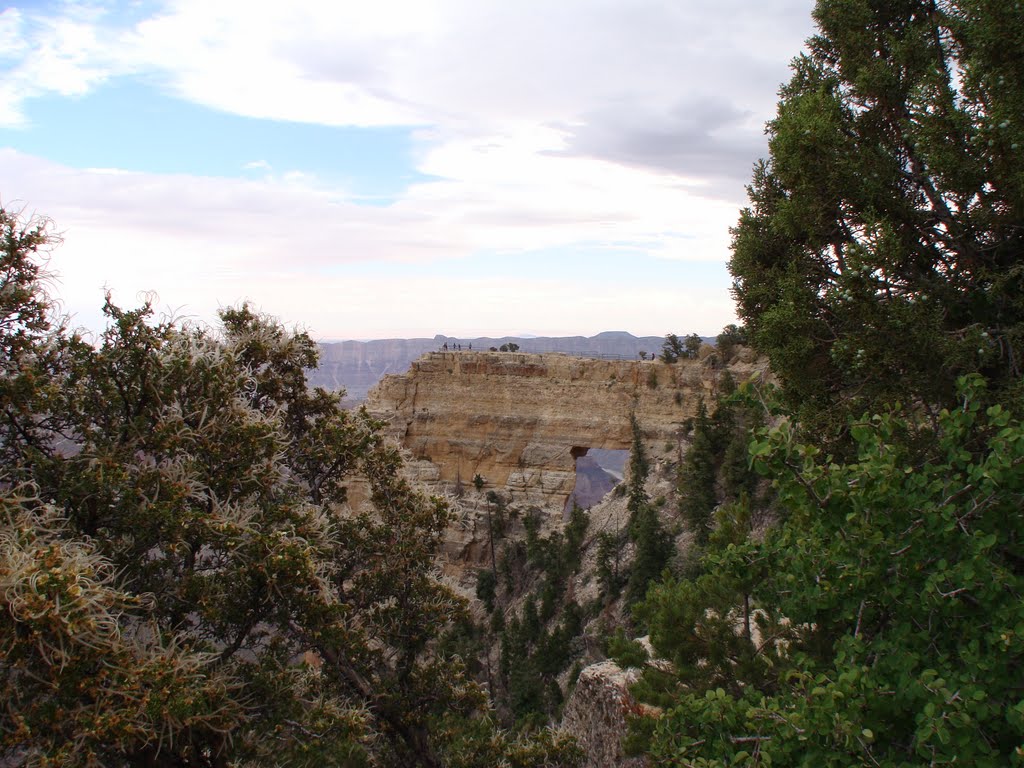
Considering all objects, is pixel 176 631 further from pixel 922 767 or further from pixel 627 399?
Result: pixel 627 399

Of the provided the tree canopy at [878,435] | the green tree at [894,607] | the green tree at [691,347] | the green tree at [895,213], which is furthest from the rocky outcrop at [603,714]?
the green tree at [691,347]

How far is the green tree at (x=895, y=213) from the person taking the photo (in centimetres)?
735

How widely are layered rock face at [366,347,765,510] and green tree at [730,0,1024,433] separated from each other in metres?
33.3

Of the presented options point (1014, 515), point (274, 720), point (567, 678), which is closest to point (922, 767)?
point (1014, 515)

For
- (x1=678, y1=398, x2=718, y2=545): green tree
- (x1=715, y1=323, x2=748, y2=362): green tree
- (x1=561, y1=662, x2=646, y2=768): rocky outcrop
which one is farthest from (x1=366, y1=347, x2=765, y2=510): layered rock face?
(x1=561, y1=662, x2=646, y2=768): rocky outcrop

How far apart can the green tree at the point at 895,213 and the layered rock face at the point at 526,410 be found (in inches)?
1311

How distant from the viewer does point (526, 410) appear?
4653 centimetres

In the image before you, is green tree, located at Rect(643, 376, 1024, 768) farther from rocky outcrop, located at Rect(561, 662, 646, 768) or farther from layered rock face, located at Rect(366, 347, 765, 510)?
layered rock face, located at Rect(366, 347, 765, 510)

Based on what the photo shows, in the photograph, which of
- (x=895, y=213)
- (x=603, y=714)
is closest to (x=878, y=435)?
(x=895, y=213)

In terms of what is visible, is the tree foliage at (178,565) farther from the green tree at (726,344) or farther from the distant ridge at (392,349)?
the distant ridge at (392,349)

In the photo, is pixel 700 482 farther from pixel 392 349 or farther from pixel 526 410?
pixel 392 349

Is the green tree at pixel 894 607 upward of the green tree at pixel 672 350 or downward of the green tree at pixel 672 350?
downward

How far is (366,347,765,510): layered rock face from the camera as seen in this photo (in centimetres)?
4328

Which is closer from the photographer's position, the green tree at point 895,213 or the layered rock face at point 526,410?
the green tree at point 895,213
